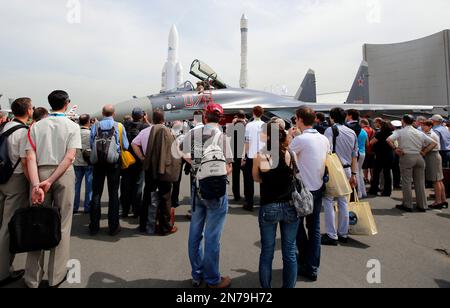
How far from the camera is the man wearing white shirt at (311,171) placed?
115 inches

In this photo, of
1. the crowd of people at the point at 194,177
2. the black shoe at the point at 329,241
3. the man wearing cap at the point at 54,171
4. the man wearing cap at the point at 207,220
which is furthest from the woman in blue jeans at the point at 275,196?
the man wearing cap at the point at 54,171

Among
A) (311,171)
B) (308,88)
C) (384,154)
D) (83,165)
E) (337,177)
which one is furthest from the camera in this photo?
(308,88)

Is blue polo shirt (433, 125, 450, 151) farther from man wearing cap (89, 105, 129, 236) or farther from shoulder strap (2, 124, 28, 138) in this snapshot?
shoulder strap (2, 124, 28, 138)

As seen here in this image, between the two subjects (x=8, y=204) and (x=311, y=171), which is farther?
(x=311, y=171)

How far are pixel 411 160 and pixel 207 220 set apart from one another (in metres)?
4.85

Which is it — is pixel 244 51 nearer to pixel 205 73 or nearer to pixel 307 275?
pixel 205 73

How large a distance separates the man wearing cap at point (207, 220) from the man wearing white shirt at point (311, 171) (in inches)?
33.3

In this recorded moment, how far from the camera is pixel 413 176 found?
559cm

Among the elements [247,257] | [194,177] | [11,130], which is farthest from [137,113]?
[247,257]

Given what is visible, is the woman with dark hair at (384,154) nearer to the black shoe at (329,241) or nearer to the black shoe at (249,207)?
the black shoe at (249,207)

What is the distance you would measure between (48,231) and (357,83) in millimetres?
25465

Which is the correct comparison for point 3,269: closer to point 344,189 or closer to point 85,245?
point 85,245

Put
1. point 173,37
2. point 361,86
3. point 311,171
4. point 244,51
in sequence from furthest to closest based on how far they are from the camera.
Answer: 1. point 244,51
2. point 173,37
3. point 361,86
4. point 311,171

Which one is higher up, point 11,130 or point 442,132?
point 442,132
